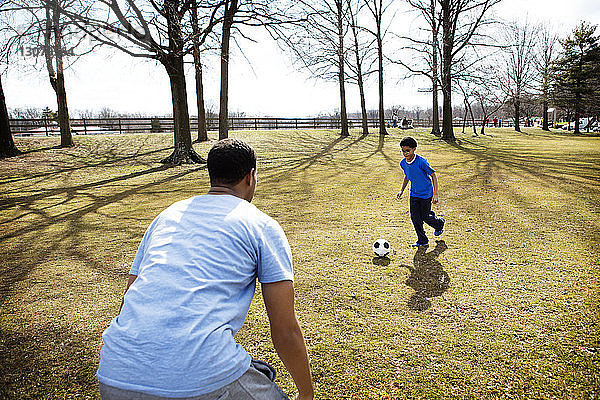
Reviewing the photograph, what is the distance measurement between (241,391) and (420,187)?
5.07m

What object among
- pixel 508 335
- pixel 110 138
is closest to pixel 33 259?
pixel 508 335

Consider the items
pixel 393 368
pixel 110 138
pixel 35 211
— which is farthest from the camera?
pixel 110 138

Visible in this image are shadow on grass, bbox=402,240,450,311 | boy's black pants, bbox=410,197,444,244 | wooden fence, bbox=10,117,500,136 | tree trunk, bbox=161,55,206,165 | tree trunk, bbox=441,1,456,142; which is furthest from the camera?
wooden fence, bbox=10,117,500,136

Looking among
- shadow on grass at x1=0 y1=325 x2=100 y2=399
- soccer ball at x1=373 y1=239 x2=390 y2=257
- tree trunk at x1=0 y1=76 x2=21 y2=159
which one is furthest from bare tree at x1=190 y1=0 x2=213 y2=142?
shadow on grass at x1=0 y1=325 x2=100 y2=399

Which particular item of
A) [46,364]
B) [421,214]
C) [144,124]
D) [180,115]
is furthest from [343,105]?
[46,364]

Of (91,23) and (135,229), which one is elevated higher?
(91,23)

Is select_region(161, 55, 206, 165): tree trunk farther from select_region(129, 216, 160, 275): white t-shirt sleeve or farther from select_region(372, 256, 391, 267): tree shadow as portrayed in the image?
select_region(129, 216, 160, 275): white t-shirt sleeve

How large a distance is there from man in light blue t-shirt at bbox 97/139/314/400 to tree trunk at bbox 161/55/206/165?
50.8 ft

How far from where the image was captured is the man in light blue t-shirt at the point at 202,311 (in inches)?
53.8

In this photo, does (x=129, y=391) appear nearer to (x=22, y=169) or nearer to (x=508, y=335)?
(x=508, y=335)

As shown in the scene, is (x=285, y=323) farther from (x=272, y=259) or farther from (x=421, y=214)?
(x=421, y=214)

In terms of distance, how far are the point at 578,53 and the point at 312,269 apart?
155 feet

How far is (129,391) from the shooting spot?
4.55ft

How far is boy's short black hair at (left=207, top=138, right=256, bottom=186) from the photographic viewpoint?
5.83 feet
